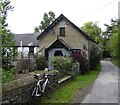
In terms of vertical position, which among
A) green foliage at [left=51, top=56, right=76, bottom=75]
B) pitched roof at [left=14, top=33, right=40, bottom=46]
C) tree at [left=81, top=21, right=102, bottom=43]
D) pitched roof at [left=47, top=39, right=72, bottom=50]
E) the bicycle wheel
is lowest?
the bicycle wheel

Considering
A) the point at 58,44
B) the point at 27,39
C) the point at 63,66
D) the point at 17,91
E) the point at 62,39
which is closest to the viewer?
the point at 17,91

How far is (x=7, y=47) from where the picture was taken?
15.2m

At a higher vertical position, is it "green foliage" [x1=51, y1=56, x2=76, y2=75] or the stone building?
the stone building

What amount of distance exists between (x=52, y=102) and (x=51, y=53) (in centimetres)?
2494

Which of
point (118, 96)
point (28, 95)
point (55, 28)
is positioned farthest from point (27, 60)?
point (28, 95)

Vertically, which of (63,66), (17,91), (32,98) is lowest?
(32,98)

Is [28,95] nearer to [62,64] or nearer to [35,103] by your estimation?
[35,103]

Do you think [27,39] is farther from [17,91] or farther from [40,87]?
[17,91]

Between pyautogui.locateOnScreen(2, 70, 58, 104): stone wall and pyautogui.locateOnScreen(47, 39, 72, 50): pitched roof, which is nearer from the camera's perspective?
pyautogui.locateOnScreen(2, 70, 58, 104): stone wall

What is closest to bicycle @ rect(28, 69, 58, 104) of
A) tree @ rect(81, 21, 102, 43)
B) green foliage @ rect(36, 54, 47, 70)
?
green foliage @ rect(36, 54, 47, 70)

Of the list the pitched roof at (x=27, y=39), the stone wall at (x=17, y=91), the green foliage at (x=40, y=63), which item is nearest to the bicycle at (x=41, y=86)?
the stone wall at (x=17, y=91)

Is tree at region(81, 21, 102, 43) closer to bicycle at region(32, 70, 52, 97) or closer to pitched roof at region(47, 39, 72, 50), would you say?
pitched roof at region(47, 39, 72, 50)

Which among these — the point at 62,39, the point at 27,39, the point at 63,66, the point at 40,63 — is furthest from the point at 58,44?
the point at 27,39

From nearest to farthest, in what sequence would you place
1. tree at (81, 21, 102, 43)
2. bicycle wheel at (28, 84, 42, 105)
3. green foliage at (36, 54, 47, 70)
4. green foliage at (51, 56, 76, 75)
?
1. bicycle wheel at (28, 84, 42, 105)
2. green foliage at (51, 56, 76, 75)
3. green foliage at (36, 54, 47, 70)
4. tree at (81, 21, 102, 43)
